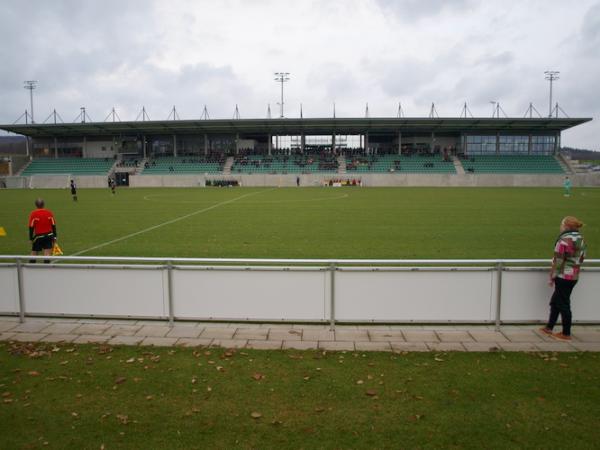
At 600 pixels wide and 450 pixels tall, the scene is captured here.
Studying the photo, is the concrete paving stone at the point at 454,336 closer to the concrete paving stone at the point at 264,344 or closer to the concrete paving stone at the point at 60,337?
the concrete paving stone at the point at 264,344

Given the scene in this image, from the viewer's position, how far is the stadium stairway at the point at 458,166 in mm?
63281

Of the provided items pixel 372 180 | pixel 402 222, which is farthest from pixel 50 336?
pixel 372 180

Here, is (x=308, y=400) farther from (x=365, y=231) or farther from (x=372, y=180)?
(x=372, y=180)

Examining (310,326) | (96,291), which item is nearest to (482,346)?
(310,326)

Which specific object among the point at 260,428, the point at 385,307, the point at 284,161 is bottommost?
the point at 260,428

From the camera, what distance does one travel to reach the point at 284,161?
69062 millimetres

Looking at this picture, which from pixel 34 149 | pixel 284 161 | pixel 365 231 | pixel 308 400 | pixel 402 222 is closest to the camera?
pixel 308 400

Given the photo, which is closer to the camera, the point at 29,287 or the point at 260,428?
the point at 260,428

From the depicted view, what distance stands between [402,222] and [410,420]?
15.6m

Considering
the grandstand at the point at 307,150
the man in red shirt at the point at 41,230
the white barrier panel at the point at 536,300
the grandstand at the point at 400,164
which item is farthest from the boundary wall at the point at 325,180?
the white barrier panel at the point at 536,300

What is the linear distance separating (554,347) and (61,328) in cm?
713

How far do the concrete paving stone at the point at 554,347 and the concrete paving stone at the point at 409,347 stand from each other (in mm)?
1548

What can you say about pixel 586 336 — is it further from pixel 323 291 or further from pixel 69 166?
pixel 69 166

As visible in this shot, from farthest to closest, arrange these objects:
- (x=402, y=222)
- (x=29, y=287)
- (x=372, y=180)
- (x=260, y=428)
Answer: (x=372, y=180) → (x=402, y=222) → (x=29, y=287) → (x=260, y=428)
